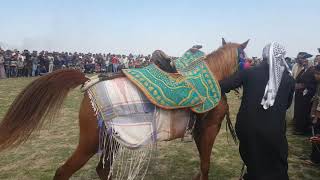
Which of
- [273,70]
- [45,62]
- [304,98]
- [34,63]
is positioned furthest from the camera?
[45,62]

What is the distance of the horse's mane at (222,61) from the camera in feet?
13.4

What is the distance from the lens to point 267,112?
3.19m

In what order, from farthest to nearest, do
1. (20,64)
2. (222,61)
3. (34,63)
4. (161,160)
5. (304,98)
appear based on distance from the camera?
(34,63), (20,64), (304,98), (161,160), (222,61)

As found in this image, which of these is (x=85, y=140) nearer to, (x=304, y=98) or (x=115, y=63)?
(x=304, y=98)

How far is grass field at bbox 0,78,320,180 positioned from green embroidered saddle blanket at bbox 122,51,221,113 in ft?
4.26

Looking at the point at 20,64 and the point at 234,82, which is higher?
the point at 20,64

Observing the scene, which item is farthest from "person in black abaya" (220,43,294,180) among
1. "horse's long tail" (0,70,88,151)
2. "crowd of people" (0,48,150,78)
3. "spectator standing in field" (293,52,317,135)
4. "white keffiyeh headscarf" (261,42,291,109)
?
"crowd of people" (0,48,150,78)

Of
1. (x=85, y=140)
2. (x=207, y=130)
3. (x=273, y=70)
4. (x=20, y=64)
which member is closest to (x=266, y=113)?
(x=273, y=70)

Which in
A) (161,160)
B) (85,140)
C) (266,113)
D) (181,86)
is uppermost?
(181,86)

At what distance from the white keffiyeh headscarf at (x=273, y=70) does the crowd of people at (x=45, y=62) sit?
1472 centimetres

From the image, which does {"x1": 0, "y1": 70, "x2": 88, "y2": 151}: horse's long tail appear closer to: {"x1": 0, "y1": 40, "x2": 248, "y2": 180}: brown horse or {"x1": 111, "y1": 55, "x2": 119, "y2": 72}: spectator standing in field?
{"x1": 0, "y1": 40, "x2": 248, "y2": 180}: brown horse

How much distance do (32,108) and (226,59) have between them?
2330mm

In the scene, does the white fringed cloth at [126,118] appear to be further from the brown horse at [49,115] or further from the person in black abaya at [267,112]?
the person in black abaya at [267,112]

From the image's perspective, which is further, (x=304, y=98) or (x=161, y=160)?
(x=304, y=98)
